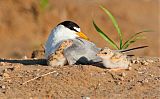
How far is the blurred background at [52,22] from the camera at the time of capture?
13.2 metres

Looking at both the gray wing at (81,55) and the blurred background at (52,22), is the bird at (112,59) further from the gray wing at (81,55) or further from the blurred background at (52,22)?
the blurred background at (52,22)

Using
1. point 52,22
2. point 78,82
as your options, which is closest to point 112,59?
point 78,82

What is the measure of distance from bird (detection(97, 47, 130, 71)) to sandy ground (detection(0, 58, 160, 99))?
0.08 m

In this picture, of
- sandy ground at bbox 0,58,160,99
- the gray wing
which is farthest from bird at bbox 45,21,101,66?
sandy ground at bbox 0,58,160,99

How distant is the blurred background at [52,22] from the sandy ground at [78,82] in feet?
18.8

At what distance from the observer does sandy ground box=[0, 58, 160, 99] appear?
6.03m

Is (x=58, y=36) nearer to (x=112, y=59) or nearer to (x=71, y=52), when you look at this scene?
(x=71, y=52)

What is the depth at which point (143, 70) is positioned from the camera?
693 centimetres

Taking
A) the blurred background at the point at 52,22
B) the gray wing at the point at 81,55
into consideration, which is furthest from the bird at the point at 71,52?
the blurred background at the point at 52,22

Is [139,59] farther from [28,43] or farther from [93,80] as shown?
[28,43]

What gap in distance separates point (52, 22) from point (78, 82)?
A: 24.1 ft

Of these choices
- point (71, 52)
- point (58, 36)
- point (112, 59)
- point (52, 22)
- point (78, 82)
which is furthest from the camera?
point (52, 22)

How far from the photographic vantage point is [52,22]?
13562 mm

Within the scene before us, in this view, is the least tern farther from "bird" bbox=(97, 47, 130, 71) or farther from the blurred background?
the blurred background
